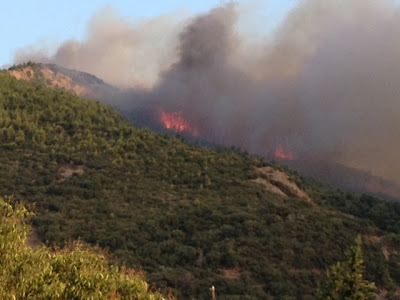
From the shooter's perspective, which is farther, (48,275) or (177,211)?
(177,211)

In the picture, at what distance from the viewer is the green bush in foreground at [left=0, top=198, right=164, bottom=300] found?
789 inches

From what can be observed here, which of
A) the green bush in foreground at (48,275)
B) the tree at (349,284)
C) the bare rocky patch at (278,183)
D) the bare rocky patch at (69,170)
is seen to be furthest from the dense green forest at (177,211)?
the green bush in foreground at (48,275)

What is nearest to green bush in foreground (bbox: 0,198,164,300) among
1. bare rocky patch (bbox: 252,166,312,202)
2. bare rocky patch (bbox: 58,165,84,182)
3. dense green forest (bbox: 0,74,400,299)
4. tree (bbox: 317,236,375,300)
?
tree (bbox: 317,236,375,300)

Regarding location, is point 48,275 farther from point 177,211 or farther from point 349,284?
point 177,211

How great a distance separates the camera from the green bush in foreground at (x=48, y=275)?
65.8 feet

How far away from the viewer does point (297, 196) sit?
108 m

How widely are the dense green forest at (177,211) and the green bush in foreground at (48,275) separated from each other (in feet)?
87.5

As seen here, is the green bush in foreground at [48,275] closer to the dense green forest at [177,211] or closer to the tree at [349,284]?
the tree at [349,284]

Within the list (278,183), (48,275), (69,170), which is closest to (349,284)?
(48,275)

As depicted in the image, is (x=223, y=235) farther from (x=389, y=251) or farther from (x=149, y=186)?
(x=389, y=251)

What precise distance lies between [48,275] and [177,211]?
62665mm

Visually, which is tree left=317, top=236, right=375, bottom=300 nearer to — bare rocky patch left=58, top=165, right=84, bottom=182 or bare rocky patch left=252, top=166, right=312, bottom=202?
bare rocky patch left=252, top=166, right=312, bottom=202

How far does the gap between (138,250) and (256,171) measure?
153ft

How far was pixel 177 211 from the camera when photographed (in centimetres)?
8350
